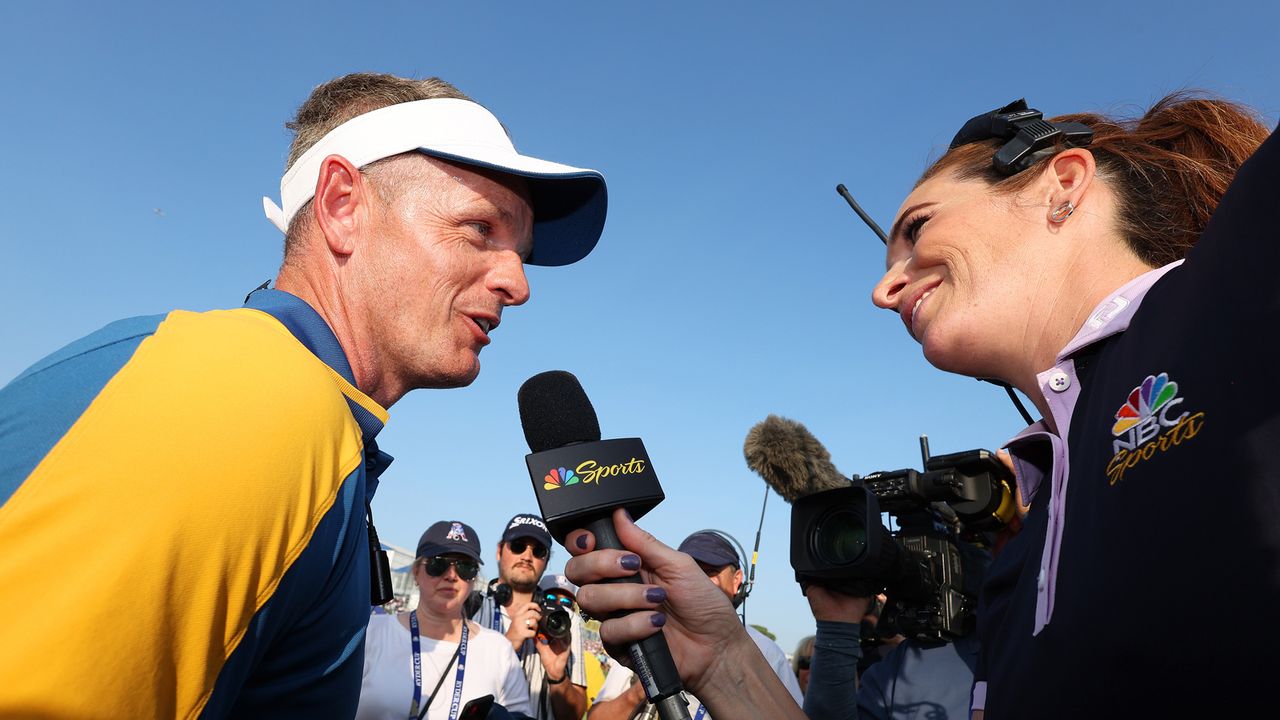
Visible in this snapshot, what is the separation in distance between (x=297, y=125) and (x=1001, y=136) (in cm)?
238

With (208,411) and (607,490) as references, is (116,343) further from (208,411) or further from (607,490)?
(607,490)

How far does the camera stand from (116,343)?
4.03 feet

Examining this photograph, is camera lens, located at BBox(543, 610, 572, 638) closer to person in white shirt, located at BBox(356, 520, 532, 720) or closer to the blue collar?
person in white shirt, located at BBox(356, 520, 532, 720)

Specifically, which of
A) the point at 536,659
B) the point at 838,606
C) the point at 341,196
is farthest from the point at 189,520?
the point at 536,659

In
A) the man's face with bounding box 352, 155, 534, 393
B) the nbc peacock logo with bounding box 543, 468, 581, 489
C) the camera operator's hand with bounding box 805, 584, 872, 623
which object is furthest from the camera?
the camera operator's hand with bounding box 805, 584, 872, 623

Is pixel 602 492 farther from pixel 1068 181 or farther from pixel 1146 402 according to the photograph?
pixel 1068 181

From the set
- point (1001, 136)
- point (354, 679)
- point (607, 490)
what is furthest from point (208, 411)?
point (1001, 136)

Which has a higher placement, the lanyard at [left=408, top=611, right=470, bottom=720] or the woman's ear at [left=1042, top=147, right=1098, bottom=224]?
the woman's ear at [left=1042, top=147, right=1098, bottom=224]

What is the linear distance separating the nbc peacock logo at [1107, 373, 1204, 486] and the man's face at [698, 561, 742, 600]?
5.35 metres

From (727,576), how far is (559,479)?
4.87m

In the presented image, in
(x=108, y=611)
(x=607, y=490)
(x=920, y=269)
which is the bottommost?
(x=108, y=611)

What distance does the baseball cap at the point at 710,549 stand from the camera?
646cm

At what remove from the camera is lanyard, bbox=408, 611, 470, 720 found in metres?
5.50

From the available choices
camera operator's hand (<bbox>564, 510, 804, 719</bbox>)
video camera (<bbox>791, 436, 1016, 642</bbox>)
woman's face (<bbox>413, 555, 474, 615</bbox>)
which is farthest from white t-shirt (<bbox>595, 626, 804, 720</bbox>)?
camera operator's hand (<bbox>564, 510, 804, 719</bbox>)
